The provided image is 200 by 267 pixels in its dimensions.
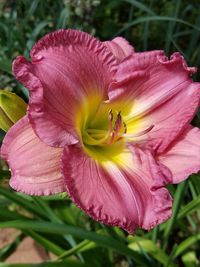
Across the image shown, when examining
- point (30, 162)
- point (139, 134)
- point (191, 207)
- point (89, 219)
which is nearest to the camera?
point (30, 162)

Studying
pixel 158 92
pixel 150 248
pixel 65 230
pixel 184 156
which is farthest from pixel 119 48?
pixel 150 248

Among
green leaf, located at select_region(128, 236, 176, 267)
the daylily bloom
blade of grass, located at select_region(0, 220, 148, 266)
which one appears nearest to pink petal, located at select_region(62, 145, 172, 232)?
the daylily bloom

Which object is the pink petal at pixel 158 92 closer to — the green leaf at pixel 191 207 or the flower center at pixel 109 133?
the flower center at pixel 109 133

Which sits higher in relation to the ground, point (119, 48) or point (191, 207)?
point (119, 48)

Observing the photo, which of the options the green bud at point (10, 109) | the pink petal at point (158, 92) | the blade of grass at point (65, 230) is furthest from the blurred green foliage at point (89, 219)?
the pink petal at point (158, 92)

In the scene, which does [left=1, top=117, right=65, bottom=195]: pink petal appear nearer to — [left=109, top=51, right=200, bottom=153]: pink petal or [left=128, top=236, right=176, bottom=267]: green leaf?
[left=109, top=51, right=200, bottom=153]: pink petal

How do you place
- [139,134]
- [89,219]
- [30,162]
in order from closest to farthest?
[30,162] → [139,134] → [89,219]

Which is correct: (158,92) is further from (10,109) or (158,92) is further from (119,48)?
(10,109)
